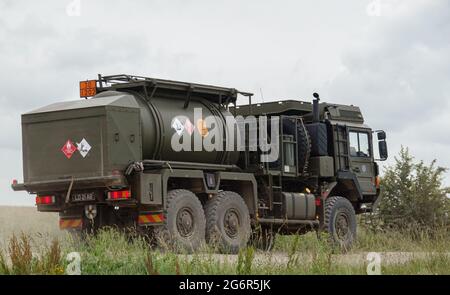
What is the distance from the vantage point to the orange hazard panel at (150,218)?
680 inches

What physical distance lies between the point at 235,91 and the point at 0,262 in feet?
31.7

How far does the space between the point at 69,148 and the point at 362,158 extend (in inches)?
353

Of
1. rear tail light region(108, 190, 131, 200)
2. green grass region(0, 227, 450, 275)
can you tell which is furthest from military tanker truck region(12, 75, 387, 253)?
green grass region(0, 227, 450, 275)

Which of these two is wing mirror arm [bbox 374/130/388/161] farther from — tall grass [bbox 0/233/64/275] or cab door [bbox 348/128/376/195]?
tall grass [bbox 0/233/64/275]

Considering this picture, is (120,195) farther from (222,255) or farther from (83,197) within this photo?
(222,255)

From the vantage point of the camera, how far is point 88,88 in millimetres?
18359

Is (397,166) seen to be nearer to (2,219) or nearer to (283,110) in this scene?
(283,110)

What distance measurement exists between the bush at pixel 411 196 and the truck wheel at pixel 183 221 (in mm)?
9236

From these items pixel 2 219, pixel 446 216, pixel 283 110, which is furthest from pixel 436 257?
pixel 2 219

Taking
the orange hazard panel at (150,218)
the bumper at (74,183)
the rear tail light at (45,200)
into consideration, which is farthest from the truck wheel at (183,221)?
the rear tail light at (45,200)

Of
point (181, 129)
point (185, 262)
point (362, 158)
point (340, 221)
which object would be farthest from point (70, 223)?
point (362, 158)

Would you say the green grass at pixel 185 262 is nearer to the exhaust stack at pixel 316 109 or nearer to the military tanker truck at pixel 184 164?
the military tanker truck at pixel 184 164
